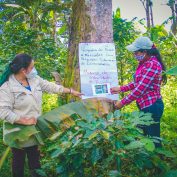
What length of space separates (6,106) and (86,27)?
1.65 m

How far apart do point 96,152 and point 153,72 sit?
1.61 meters

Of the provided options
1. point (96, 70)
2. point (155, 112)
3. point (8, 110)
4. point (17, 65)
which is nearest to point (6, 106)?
point (8, 110)

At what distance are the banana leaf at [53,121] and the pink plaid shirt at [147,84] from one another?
1.32ft

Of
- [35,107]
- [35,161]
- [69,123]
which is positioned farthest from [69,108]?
[35,161]

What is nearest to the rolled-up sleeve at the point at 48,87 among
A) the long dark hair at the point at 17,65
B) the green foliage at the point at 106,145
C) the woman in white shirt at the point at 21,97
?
the woman in white shirt at the point at 21,97

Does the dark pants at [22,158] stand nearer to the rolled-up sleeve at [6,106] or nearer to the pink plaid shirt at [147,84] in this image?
the rolled-up sleeve at [6,106]

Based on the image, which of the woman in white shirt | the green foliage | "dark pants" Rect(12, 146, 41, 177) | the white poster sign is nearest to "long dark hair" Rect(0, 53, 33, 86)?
the woman in white shirt

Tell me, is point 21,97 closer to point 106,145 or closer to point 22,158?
point 22,158

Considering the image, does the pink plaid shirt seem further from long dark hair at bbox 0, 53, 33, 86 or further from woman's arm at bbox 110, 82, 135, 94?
long dark hair at bbox 0, 53, 33, 86

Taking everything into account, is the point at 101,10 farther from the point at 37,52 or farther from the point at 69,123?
the point at 37,52

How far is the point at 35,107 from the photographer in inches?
161

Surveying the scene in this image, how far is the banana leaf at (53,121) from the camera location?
3680 mm

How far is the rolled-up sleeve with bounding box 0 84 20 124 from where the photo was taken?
3.87 m

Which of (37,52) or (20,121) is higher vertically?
(37,52)
